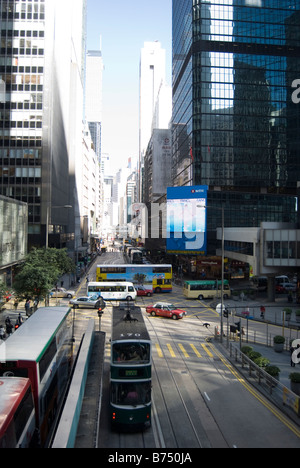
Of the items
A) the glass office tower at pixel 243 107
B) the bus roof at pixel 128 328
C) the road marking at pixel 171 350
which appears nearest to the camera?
the bus roof at pixel 128 328

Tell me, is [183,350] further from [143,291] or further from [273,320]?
[143,291]

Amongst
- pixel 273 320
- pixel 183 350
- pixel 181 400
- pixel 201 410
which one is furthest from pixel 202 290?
pixel 201 410

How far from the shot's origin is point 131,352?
12.6 meters

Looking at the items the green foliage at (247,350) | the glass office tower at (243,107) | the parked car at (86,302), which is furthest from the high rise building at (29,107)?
the green foliage at (247,350)

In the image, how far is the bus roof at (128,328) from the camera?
13.0 m

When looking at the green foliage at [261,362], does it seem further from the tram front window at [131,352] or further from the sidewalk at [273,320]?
the tram front window at [131,352]

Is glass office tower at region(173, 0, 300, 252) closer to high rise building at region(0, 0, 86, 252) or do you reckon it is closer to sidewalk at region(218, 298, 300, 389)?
high rise building at region(0, 0, 86, 252)

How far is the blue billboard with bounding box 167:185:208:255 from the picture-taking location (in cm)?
5862

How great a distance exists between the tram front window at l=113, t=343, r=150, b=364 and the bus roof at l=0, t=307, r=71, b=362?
7.82 ft

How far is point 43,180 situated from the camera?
6009 centimetres

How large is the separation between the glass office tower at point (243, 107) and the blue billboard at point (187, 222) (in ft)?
16.0

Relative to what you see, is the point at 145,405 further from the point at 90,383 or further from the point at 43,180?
the point at 43,180

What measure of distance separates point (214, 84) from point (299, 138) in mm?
19646
